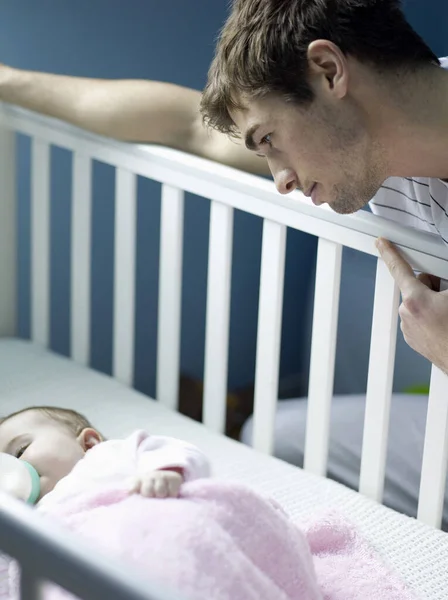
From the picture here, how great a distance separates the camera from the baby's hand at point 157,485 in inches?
37.8

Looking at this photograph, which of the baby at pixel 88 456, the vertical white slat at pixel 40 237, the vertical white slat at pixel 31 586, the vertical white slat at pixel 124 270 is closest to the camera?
the vertical white slat at pixel 31 586

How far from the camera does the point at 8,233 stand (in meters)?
1.81

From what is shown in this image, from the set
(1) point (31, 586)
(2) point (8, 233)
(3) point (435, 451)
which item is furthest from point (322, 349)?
(1) point (31, 586)

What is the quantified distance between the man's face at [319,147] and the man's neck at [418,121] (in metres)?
0.02

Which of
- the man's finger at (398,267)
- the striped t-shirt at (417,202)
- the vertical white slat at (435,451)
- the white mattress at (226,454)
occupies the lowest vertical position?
the white mattress at (226,454)

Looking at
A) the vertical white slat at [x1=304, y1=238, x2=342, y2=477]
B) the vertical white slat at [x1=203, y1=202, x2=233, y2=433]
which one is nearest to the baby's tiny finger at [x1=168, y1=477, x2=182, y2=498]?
the vertical white slat at [x1=304, y1=238, x2=342, y2=477]

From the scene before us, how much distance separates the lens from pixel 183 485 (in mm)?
980

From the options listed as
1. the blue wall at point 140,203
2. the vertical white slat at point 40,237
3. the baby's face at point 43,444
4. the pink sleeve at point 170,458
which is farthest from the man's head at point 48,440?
the blue wall at point 140,203

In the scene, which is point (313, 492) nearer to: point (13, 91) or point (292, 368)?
point (13, 91)

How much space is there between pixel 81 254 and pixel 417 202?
683 millimetres

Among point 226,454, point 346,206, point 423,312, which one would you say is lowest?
point 226,454

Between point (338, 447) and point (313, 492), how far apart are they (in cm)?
44

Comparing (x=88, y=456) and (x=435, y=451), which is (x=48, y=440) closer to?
(x=88, y=456)

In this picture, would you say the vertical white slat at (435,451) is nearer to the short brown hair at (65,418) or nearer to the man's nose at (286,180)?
the man's nose at (286,180)
